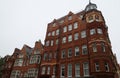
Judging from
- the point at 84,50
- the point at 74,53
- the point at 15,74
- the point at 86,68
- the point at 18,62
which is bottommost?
the point at 15,74

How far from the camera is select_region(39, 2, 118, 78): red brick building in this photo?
2345 cm

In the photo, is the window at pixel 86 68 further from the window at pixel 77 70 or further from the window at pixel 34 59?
the window at pixel 34 59

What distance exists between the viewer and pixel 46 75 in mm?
29859

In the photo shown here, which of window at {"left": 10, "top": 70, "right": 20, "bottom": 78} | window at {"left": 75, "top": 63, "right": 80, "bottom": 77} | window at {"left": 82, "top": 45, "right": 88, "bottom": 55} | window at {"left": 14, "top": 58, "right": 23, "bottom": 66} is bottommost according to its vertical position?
window at {"left": 10, "top": 70, "right": 20, "bottom": 78}

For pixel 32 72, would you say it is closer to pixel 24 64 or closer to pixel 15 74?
pixel 24 64

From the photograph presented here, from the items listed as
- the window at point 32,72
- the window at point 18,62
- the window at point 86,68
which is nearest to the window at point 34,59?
the window at point 32,72

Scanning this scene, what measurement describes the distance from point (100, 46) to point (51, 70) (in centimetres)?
1380

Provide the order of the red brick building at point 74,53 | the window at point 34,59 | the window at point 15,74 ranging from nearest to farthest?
the red brick building at point 74,53, the window at point 34,59, the window at point 15,74

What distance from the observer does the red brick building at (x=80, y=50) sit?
23453 mm

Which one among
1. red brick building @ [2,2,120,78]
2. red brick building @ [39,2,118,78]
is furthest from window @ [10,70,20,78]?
red brick building @ [39,2,118,78]

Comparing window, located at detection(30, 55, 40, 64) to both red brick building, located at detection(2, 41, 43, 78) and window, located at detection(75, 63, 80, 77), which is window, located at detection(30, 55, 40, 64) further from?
window, located at detection(75, 63, 80, 77)

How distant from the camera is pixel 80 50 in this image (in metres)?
27.7

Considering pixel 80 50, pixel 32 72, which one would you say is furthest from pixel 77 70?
pixel 32 72

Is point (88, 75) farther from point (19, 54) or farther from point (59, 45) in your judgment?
point (19, 54)
